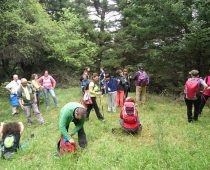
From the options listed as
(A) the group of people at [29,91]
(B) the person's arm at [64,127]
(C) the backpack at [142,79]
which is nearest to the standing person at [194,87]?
(C) the backpack at [142,79]

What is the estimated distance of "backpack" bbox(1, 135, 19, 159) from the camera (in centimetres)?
874

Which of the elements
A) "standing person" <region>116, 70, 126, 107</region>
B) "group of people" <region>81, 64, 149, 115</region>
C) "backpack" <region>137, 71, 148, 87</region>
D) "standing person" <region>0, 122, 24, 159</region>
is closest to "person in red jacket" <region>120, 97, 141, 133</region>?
"group of people" <region>81, 64, 149, 115</region>

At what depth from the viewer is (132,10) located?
70.0ft

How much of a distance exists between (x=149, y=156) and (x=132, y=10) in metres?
15.4

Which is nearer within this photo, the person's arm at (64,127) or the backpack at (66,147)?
the person's arm at (64,127)

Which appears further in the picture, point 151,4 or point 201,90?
point 151,4

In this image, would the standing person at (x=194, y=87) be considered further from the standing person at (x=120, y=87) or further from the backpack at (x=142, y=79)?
the backpack at (x=142, y=79)

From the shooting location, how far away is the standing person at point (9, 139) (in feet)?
28.8

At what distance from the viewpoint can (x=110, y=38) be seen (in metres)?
27.9

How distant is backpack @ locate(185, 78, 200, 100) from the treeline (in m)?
4.47

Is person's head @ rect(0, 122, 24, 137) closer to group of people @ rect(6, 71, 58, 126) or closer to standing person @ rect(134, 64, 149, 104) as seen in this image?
group of people @ rect(6, 71, 58, 126)

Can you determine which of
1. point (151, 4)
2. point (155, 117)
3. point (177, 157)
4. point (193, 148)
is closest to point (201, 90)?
point (155, 117)

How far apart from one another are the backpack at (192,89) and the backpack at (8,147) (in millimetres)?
6150

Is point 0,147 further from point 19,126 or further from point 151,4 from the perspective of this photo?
point 151,4
